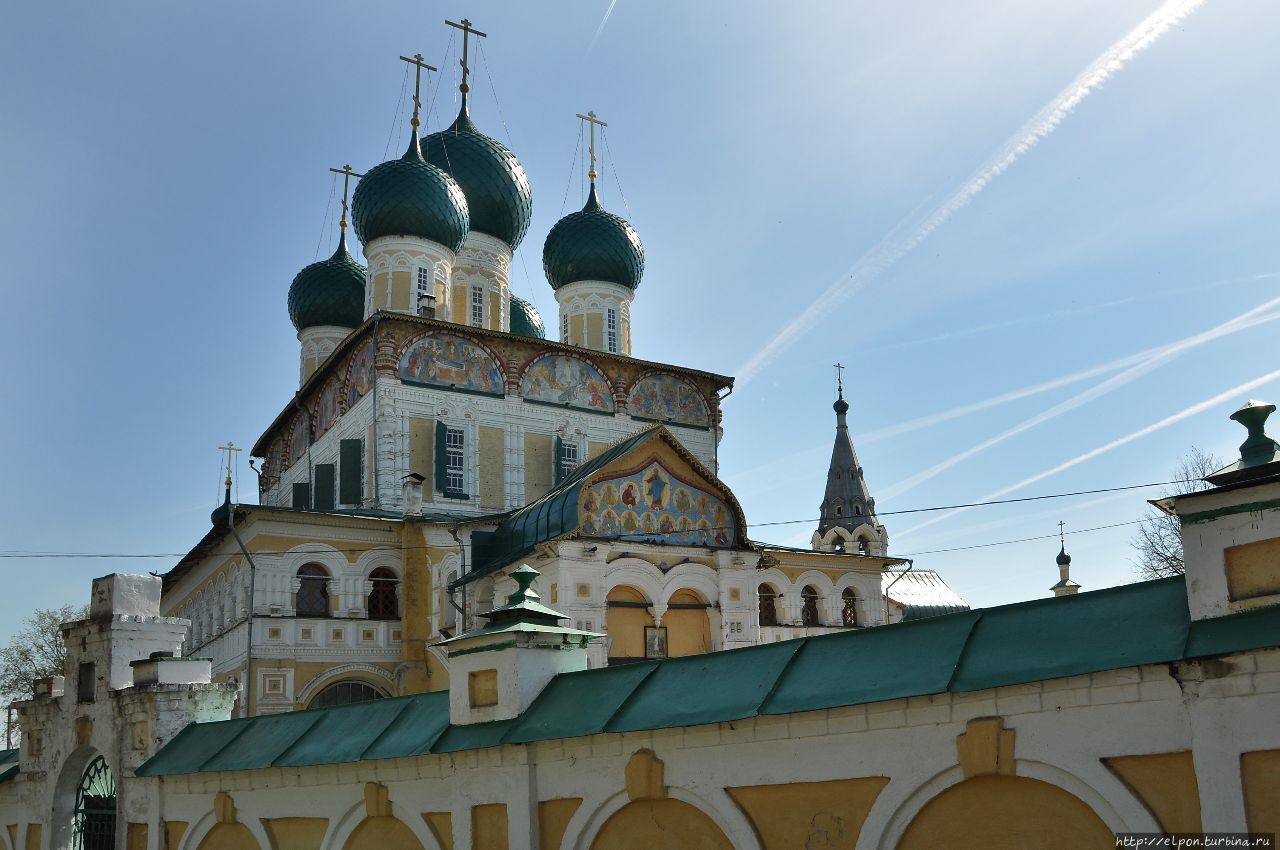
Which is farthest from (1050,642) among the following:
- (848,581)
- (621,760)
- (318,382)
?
(318,382)

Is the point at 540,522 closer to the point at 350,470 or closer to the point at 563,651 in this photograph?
the point at 350,470

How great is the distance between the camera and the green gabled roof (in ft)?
57.0

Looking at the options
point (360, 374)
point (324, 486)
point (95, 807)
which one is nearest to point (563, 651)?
point (95, 807)

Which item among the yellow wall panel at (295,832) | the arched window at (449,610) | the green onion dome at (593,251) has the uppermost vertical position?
the green onion dome at (593,251)

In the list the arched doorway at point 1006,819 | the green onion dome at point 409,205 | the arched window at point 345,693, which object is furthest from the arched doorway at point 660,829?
the green onion dome at point 409,205

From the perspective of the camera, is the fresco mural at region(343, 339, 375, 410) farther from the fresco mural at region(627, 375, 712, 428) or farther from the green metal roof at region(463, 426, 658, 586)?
the fresco mural at region(627, 375, 712, 428)

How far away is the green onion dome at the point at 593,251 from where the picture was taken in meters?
26.3

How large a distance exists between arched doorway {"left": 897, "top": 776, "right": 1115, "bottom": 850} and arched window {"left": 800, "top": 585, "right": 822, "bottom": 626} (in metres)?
16.5

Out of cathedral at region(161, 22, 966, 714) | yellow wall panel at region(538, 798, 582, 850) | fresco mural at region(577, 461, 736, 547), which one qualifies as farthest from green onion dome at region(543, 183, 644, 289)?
yellow wall panel at region(538, 798, 582, 850)

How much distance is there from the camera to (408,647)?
1959cm

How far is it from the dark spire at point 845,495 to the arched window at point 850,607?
8.92 meters

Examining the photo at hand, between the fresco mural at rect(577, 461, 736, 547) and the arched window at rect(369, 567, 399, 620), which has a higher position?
the fresco mural at rect(577, 461, 736, 547)

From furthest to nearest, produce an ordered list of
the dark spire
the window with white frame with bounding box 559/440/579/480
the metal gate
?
the dark spire
the window with white frame with bounding box 559/440/579/480
the metal gate

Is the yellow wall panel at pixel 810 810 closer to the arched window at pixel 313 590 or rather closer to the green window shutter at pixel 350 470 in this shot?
the arched window at pixel 313 590
